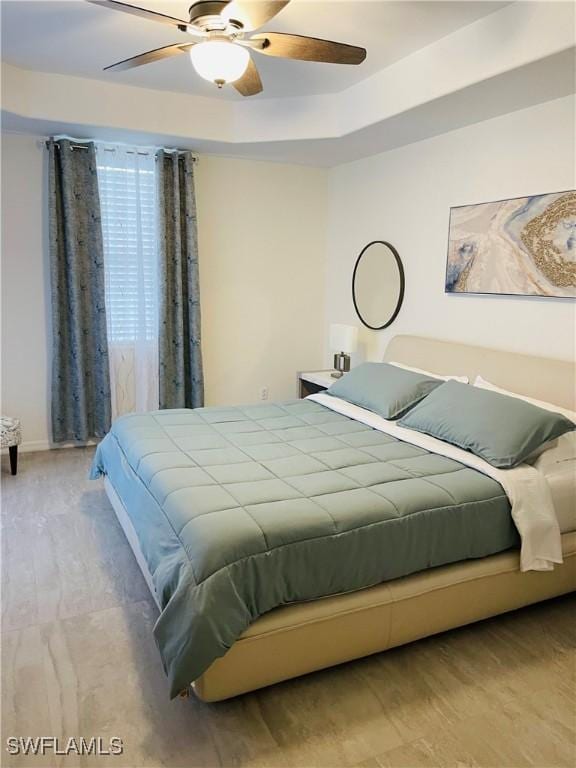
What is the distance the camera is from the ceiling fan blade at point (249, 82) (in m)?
2.66

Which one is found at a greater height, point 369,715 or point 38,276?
point 38,276

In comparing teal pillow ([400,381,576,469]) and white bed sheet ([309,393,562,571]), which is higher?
teal pillow ([400,381,576,469])

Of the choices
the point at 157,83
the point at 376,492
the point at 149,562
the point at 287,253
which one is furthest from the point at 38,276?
the point at 376,492

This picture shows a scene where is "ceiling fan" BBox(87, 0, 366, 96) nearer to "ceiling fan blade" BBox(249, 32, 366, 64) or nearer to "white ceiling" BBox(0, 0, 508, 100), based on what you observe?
"ceiling fan blade" BBox(249, 32, 366, 64)

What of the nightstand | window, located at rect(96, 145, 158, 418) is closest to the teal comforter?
the nightstand

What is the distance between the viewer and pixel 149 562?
2195mm

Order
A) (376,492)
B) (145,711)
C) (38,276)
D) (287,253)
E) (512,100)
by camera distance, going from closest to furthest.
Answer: (145,711), (376,492), (512,100), (38,276), (287,253)

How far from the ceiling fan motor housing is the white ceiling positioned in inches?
24.6

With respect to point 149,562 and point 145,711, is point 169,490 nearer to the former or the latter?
point 149,562

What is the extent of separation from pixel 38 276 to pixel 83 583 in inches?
102

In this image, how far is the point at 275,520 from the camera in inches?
81.0

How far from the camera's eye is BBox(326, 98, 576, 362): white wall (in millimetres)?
3160

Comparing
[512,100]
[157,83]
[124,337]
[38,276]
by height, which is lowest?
[124,337]

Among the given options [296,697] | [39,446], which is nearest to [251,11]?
[296,697]
